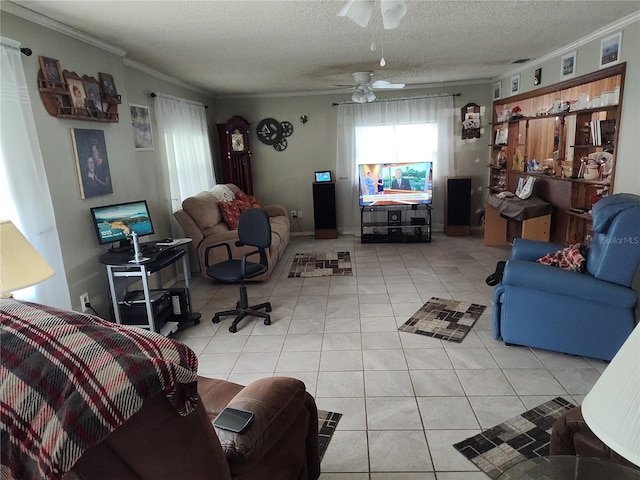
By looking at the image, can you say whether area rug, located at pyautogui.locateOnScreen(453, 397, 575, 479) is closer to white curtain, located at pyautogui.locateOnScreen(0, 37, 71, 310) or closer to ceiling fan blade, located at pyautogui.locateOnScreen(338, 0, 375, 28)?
ceiling fan blade, located at pyautogui.locateOnScreen(338, 0, 375, 28)

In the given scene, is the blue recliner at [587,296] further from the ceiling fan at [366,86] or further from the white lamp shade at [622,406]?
the ceiling fan at [366,86]

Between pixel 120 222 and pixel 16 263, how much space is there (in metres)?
1.49

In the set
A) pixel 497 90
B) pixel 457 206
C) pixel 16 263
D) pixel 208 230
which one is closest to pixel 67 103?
pixel 16 263

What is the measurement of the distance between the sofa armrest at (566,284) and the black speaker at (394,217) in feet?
11.8

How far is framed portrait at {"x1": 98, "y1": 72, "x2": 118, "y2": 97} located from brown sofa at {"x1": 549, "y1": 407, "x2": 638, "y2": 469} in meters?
3.64

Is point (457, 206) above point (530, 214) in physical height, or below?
below

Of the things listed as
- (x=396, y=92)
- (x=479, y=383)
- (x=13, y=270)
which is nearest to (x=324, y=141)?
(x=396, y=92)

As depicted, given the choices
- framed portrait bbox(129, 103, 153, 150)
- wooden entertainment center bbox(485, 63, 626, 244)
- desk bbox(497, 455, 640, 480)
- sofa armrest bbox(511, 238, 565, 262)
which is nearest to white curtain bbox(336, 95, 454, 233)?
wooden entertainment center bbox(485, 63, 626, 244)

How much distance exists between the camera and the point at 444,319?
10.8 feet

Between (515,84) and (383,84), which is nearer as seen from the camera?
(383,84)

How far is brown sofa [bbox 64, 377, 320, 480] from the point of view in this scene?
77cm

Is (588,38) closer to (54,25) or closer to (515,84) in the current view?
(515,84)

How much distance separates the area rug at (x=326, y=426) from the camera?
6.49ft

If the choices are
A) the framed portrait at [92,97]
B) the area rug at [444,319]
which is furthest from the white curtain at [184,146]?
the area rug at [444,319]
